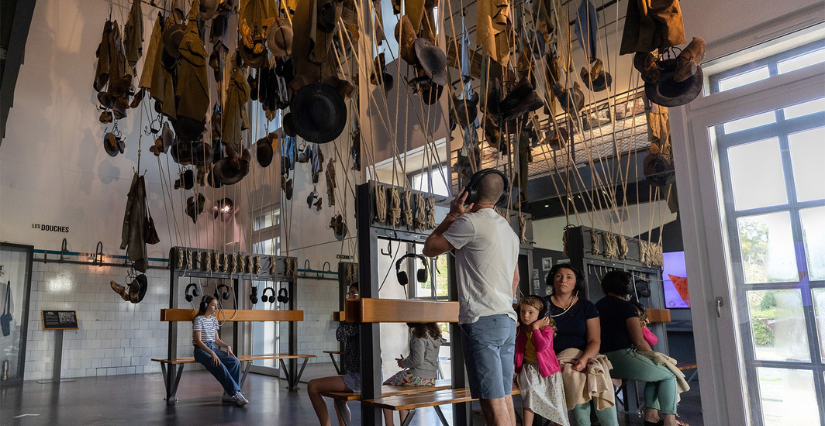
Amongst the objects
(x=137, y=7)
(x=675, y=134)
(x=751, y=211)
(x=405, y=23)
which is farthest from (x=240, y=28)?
(x=751, y=211)

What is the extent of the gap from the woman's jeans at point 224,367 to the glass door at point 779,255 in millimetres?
4659

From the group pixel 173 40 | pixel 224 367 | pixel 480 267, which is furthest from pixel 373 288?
pixel 224 367

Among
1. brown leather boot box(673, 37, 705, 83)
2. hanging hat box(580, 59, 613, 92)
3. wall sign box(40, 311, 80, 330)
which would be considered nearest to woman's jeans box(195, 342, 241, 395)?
hanging hat box(580, 59, 613, 92)

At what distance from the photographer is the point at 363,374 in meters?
3.19

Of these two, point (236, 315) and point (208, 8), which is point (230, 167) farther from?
point (236, 315)

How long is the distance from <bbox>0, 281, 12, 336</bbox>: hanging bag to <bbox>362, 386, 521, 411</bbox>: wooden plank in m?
8.35

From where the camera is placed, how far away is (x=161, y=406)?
591 centimetres

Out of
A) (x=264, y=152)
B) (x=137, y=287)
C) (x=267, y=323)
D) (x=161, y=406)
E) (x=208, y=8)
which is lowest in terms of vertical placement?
(x=161, y=406)

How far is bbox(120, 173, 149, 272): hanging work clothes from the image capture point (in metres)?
6.34

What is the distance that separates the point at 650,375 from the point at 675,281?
3.91 meters

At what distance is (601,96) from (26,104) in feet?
32.0

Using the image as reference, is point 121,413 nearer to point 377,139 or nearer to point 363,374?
point 363,374

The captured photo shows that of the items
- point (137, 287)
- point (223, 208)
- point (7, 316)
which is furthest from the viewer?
point (7, 316)

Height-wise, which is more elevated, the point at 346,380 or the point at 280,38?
the point at 280,38
